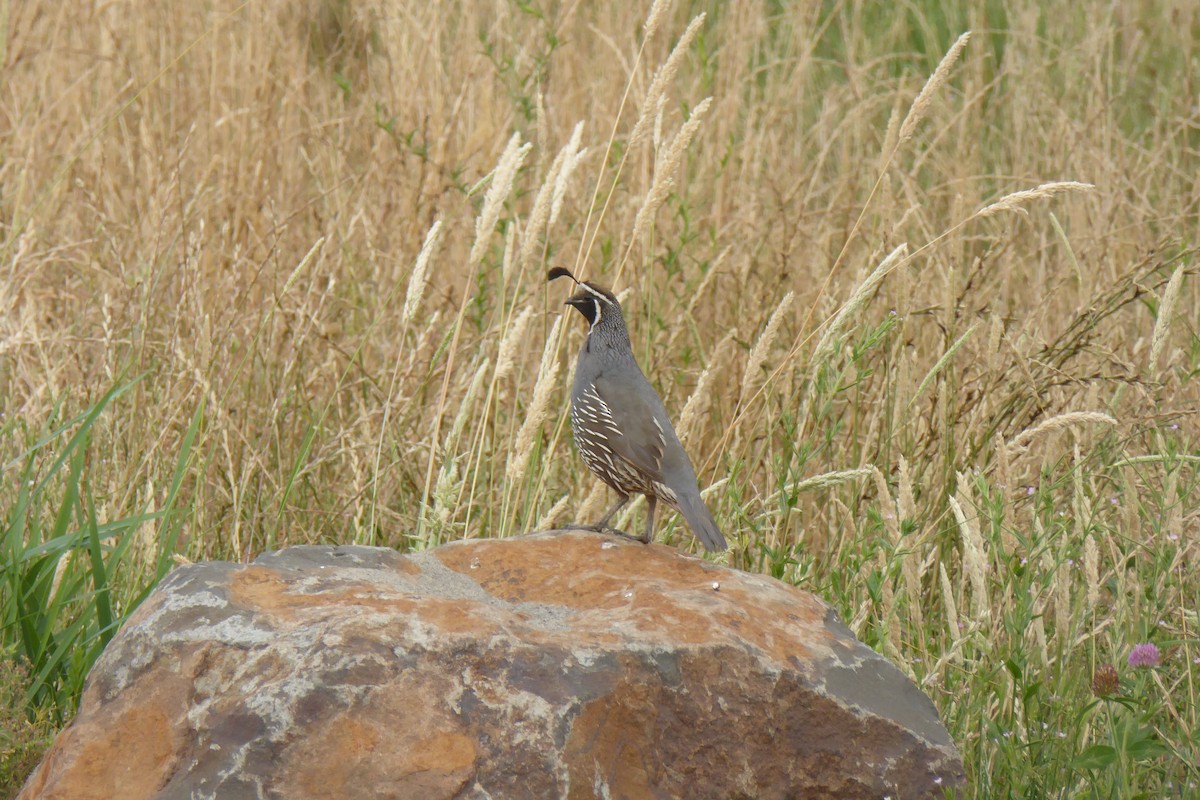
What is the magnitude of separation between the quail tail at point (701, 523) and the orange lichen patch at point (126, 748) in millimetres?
1179

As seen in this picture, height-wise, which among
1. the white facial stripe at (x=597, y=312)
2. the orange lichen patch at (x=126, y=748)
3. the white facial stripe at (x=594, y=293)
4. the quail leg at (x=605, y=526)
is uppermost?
the white facial stripe at (x=594, y=293)

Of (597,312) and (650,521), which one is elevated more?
(597,312)

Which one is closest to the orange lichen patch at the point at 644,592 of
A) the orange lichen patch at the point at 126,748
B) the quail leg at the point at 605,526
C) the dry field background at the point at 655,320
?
the quail leg at the point at 605,526

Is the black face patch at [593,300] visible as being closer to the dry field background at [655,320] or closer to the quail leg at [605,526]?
the dry field background at [655,320]

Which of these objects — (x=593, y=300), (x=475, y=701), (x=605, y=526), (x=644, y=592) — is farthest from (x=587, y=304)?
(x=475, y=701)

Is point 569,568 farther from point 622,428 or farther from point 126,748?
point 126,748

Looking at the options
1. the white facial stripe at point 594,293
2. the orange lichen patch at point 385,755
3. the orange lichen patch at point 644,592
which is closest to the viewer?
the orange lichen patch at point 385,755

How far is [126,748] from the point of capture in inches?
92.3

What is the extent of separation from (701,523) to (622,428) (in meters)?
0.35

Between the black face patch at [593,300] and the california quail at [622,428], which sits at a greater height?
the black face patch at [593,300]

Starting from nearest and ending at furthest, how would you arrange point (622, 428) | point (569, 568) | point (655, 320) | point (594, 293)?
point (569, 568) → point (622, 428) → point (594, 293) → point (655, 320)

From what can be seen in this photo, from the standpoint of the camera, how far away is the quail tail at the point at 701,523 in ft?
9.99

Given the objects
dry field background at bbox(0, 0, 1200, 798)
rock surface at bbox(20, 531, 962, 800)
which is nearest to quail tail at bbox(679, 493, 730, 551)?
dry field background at bbox(0, 0, 1200, 798)

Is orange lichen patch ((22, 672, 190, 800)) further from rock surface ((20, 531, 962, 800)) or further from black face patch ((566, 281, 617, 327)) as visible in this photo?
black face patch ((566, 281, 617, 327))
